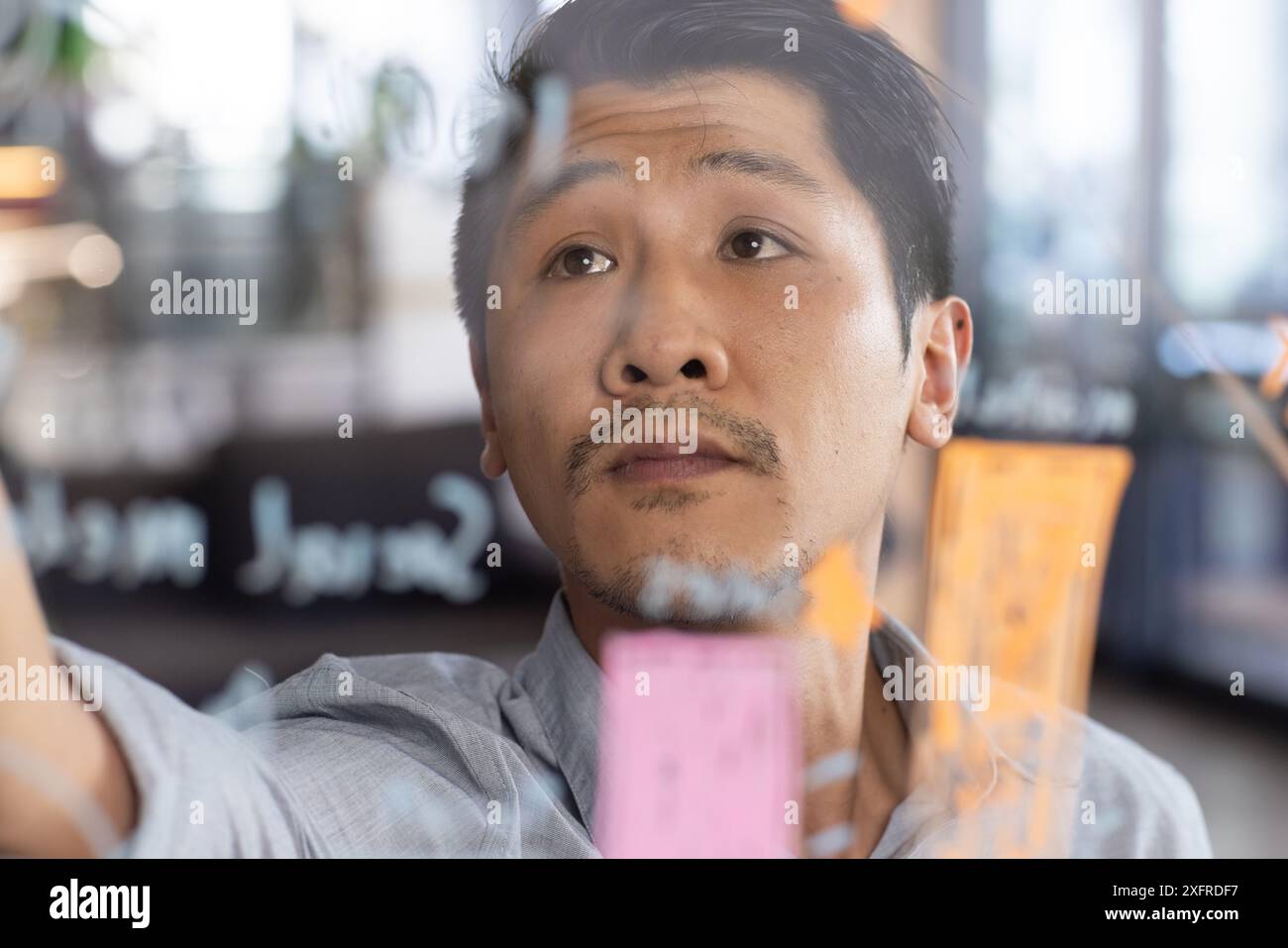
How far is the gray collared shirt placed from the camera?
102 centimetres

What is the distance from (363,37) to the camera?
3.87 feet

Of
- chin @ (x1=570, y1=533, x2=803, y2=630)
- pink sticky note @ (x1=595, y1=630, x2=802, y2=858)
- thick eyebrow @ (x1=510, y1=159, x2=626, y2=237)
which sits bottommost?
pink sticky note @ (x1=595, y1=630, x2=802, y2=858)

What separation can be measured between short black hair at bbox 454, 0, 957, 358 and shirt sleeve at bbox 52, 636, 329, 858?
0.45 m

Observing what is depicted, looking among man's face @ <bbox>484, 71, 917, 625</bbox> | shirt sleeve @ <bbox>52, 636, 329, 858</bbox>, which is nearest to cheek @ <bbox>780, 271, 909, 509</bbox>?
man's face @ <bbox>484, 71, 917, 625</bbox>

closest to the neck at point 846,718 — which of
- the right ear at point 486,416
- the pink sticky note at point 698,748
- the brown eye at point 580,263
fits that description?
the pink sticky note at point 698,748

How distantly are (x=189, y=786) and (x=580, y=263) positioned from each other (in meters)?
0.58

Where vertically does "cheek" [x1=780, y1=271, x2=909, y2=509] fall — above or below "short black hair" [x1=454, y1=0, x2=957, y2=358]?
below

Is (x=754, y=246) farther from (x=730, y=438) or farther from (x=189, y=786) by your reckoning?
(x=189, y=786)

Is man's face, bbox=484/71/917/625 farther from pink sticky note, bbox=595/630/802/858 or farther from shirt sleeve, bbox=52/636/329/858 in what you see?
shirt sleeve, bbox=52/636/329/858

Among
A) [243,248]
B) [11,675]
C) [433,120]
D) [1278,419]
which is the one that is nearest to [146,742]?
[11,675]

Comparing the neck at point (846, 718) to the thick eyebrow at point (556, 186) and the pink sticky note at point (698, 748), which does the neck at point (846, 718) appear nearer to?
the pink sticky note at point (698, 748)

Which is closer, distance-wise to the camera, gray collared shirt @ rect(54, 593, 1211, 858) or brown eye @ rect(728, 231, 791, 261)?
gray collared shirt @ rect(54, 593, 1211, 858)

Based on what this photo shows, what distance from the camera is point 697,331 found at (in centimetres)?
111

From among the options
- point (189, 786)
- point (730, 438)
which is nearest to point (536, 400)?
point (730, 438)
